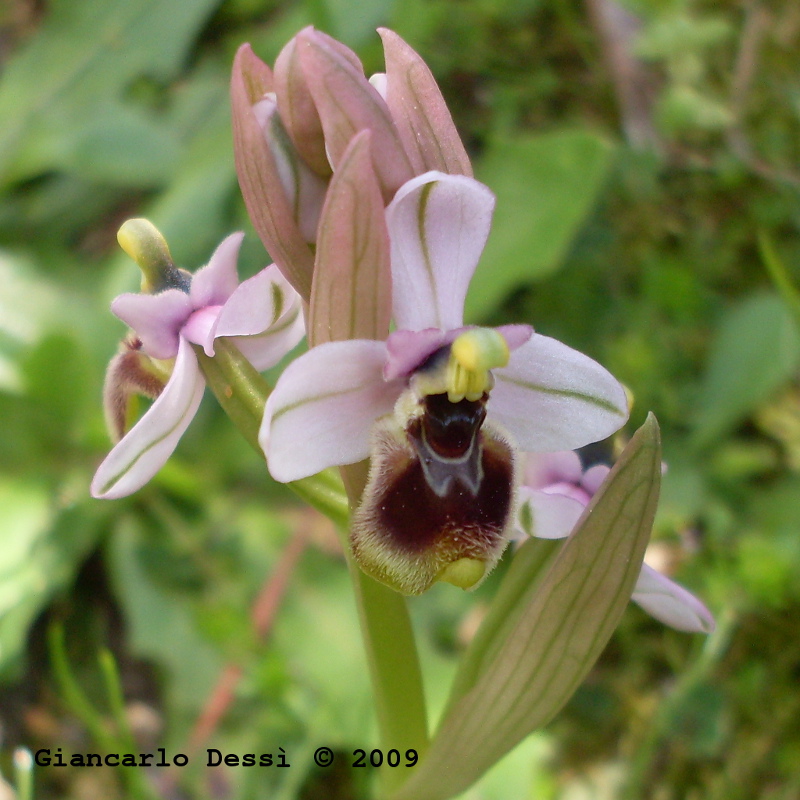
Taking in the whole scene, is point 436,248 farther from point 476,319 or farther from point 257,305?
point 476,319

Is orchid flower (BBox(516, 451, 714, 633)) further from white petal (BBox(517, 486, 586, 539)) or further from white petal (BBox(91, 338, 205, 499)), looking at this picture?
white petal (BBox(91, 338, 205, 499))

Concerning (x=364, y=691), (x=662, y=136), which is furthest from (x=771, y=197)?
(x=364, y=691)

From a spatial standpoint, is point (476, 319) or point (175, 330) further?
point (476, 319)

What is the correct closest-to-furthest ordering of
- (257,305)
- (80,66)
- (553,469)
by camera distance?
(257,305)
(553,469)
(80,66)

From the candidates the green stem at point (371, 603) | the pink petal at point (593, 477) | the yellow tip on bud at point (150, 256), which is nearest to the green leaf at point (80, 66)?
the yellow tip on bud at point (150, 256)

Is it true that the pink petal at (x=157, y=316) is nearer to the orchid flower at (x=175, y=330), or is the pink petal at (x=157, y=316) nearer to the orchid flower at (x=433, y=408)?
the orchid flower at (x=175, y=330)

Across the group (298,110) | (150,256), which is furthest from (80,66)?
(298,110)

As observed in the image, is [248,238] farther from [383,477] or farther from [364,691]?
[383,477]

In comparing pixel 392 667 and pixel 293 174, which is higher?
pixel 293 174
